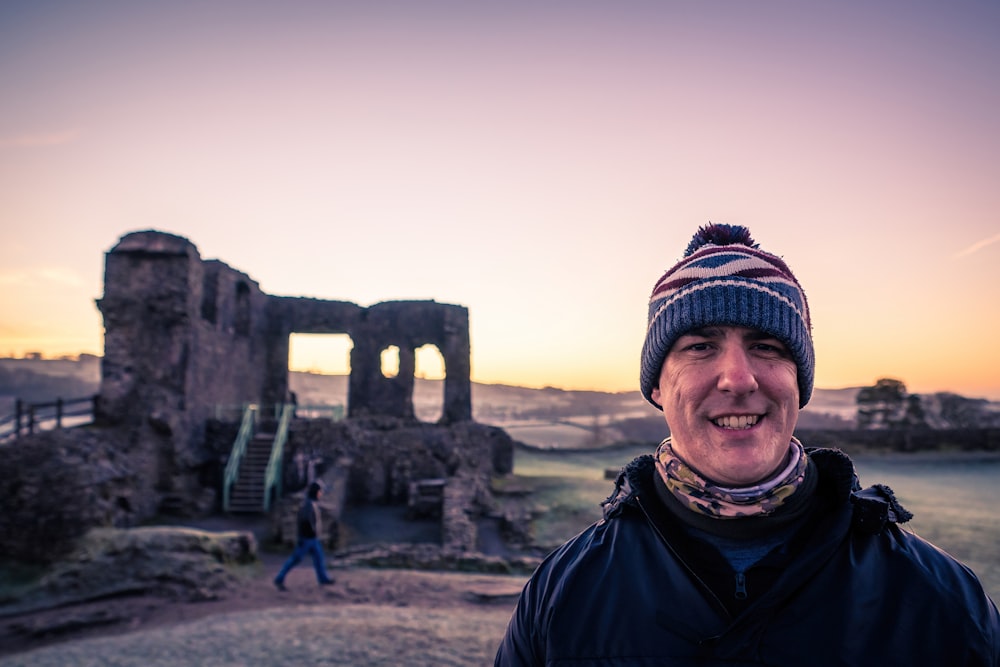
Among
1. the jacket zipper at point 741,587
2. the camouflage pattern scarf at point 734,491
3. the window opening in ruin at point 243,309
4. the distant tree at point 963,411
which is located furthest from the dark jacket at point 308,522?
the distant tree at point 963,411

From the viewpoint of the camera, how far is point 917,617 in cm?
133

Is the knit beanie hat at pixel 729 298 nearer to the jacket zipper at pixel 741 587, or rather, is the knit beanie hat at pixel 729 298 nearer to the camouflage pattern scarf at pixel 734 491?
the camouflage pattern scarf at pixel 734 491

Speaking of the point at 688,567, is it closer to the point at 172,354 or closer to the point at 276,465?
the point at 172,354

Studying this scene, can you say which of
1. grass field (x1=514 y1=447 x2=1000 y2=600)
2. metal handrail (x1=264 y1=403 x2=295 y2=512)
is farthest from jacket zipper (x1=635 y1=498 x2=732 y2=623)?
metal handrail (x1=264 y1=403 x2=295 y2=512)

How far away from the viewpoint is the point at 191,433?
15586 millimetres

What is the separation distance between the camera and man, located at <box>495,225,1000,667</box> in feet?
4.44

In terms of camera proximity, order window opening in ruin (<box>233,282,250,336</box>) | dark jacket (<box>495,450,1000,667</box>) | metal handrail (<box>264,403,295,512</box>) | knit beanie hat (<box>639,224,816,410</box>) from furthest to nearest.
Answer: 1. window opening in ruin (<box>233,282,250,336</box>)
2. metal handrail (<box>264,403,295,512</box>)
3. knit beanie hat (<box>639,224,816,410</box>)
4. dark jacket (<box>495,450,1000,667</box>)

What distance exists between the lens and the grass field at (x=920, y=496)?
33.2 feet

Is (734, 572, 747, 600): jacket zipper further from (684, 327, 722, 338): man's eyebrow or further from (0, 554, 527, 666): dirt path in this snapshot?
(0, 554, 527, 666): dirt path

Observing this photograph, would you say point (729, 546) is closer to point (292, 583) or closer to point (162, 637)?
point (162, 637)

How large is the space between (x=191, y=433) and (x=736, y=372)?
55.7 feet

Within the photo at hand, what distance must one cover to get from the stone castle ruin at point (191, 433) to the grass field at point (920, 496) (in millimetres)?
2033

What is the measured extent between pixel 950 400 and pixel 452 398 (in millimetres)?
27772

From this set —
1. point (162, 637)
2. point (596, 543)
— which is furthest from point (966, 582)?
point (162, 637)
